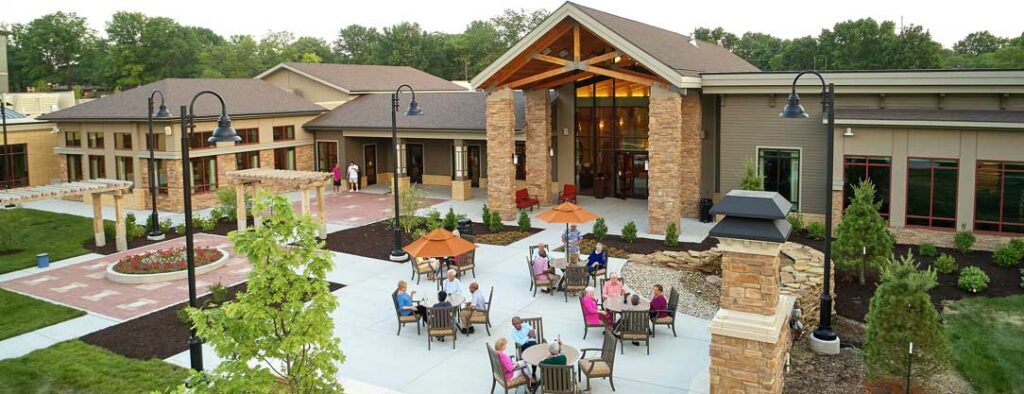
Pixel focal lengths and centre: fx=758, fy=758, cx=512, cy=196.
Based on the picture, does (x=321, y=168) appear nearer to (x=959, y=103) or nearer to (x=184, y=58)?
(x=959, y=103)

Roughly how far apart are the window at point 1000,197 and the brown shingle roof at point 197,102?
89.7ft

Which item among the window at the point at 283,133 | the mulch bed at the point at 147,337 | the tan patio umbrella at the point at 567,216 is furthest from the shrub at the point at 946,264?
the window at the point at 283,133

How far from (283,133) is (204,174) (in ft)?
15.7

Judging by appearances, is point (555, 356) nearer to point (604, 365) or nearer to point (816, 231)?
point (604, 365)

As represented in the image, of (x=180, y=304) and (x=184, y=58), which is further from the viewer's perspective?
(x=184, y=58)

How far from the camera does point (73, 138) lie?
33781 mm

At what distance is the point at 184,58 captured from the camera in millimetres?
81625

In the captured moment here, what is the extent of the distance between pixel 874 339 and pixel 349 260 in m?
14.6

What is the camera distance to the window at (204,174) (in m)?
31.4

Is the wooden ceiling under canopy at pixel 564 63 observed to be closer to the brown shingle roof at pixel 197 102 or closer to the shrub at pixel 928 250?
the shrub at pixel 928 250

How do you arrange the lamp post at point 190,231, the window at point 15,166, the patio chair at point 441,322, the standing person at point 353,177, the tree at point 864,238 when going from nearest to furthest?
1. the lamp post at point 190,231
2. the patio chair at point 441,322
3. the tree at point 864,238
4. the window at point 15,166
5. the standing person at point 353,177

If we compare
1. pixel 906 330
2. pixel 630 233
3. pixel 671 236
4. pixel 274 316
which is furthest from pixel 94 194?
pixel 906 330

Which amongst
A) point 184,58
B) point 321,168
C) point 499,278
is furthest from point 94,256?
point 184,58

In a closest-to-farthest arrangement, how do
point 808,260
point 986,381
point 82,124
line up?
point 986,381 < point 808,260 < point 82,124
